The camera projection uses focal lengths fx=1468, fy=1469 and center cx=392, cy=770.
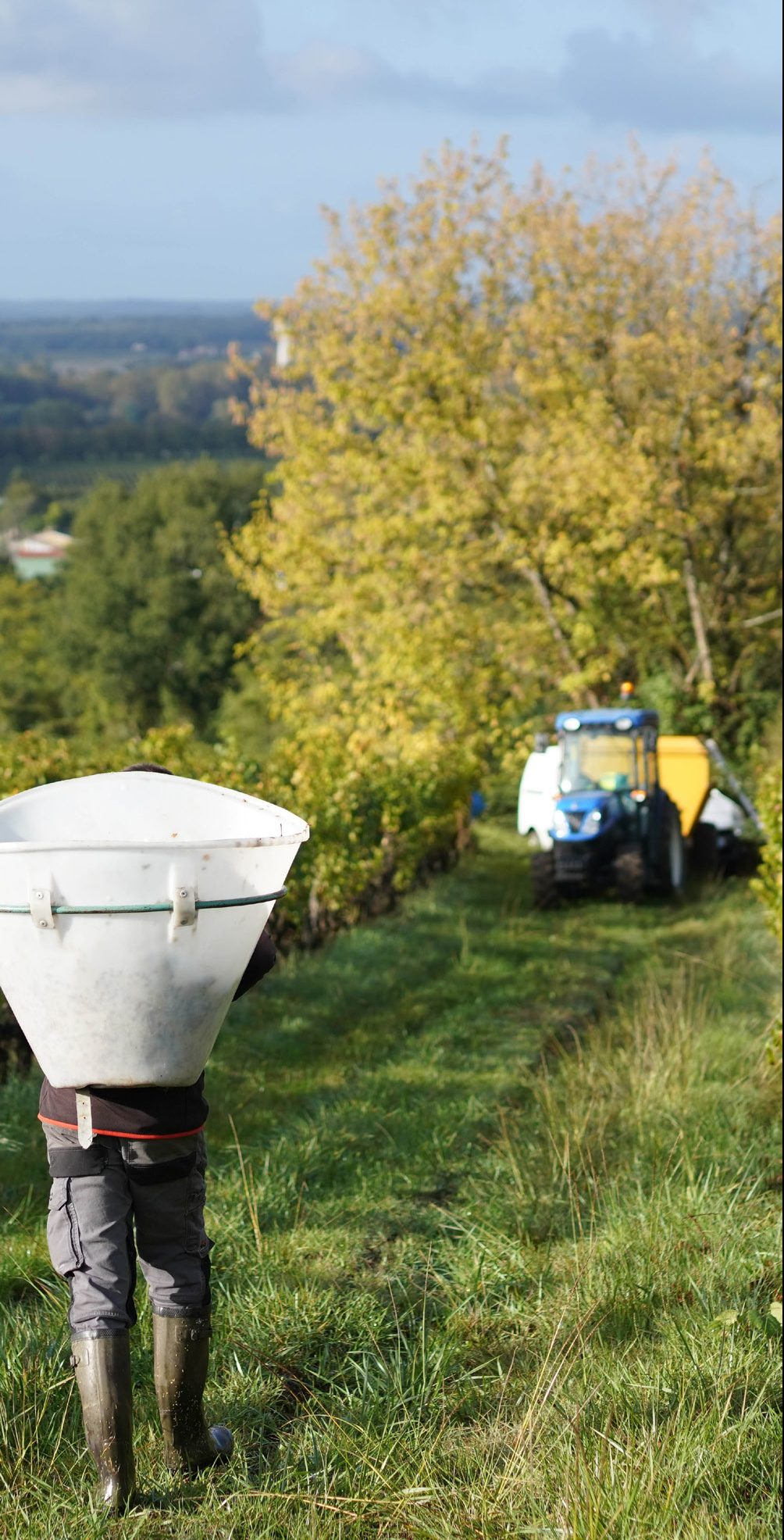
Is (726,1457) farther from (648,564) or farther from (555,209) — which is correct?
(555,209)

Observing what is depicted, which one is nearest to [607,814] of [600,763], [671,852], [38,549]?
[600,763]

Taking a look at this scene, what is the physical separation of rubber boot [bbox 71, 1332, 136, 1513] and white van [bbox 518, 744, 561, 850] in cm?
927

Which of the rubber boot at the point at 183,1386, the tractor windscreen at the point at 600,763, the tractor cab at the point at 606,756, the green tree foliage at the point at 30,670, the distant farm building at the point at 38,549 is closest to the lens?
the rubber boot at the point at 183,1386

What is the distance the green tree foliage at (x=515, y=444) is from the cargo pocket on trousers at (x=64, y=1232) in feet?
43.7

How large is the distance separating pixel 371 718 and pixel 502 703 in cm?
200

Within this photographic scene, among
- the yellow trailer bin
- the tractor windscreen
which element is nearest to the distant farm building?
the yellow trailer bin

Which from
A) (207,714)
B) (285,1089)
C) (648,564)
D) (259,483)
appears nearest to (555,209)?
(648,564)

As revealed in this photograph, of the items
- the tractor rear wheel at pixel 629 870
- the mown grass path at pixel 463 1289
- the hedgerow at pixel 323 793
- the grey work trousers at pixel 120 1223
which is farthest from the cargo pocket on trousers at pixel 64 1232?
the tractor rear wheel at pixel 629 870

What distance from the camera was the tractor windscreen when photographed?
40.0 ft

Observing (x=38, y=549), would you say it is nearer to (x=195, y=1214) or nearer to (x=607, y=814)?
(x=607, y=814)

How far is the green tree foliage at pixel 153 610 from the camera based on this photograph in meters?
49.4

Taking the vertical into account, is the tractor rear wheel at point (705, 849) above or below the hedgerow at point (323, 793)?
below

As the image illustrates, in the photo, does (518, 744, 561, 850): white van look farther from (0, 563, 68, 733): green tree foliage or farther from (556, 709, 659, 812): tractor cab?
(0, 563, 68, 733): green tree foliage

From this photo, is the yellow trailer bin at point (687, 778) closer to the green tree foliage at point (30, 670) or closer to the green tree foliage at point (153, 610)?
the green tree foliage at point (153, 610)
